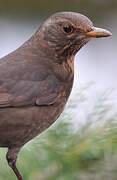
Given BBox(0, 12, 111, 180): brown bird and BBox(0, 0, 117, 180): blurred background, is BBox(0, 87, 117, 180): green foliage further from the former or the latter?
BBox(0, 12, 111, 180): brown bird

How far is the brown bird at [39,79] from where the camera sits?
416cm

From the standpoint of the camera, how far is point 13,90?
4.23 m

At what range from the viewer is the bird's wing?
165 inches

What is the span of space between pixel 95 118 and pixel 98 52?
5.17 metres

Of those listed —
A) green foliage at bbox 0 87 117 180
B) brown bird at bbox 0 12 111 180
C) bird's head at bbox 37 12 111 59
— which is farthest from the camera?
bird's head at bbox 37 12 111 59

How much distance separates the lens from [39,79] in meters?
4.29

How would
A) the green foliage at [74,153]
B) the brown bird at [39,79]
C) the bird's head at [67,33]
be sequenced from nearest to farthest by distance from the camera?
the green foliage at [74,153]
the brown bird at [39,79]
the bird's head at [67,33]

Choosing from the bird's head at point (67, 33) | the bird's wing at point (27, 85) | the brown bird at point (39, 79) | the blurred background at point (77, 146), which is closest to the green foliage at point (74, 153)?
the blurred background at point (77, 146)

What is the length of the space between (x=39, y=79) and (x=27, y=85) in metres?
0.10

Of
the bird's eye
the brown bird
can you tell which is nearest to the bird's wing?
the brown bird

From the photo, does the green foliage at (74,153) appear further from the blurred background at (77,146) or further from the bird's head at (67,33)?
the bird's head at (67,33)

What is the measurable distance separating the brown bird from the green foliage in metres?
0.14

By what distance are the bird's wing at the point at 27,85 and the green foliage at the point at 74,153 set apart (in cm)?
25

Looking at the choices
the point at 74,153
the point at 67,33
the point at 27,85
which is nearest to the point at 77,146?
the point at 74,153
